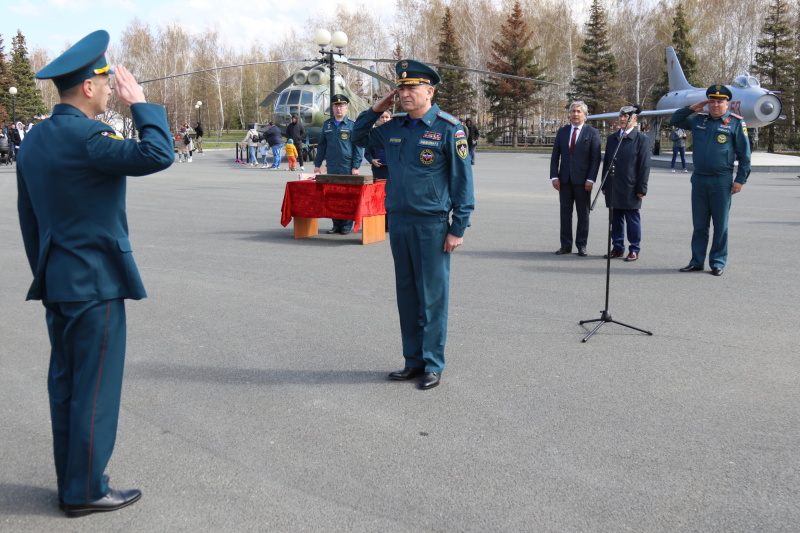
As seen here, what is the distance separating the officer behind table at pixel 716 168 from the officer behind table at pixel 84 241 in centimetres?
749

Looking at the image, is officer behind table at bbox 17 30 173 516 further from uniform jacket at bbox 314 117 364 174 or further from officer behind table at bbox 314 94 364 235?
uniform jacket at bbox 314 117 364 174

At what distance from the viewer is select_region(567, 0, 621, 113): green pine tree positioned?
197 feet

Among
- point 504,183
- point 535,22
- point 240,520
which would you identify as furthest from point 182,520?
point 535,22

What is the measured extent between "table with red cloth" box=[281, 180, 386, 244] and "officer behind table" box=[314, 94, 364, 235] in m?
0.71

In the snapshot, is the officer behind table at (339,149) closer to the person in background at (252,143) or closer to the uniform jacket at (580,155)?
the uniform jacket at (580,155)

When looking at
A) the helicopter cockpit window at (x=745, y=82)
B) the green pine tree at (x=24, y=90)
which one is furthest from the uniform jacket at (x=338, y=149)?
the green pine tree at (x=24, y=90)

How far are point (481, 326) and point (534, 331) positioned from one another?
474 millimetres

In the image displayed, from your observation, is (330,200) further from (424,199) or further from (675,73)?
(675,73)

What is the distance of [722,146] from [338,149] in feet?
19.3

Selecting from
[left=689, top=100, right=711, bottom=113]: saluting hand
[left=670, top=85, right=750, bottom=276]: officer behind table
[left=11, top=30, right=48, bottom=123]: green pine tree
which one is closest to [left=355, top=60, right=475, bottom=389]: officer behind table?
[left=689, top=100, right=711, bottom=113]: saluting hand

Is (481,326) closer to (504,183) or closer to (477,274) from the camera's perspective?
(477,274)

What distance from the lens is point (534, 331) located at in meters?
6.63

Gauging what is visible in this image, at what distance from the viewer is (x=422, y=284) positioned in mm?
5168

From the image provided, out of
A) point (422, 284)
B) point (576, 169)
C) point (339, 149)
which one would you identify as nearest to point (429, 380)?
point (422, 284)
